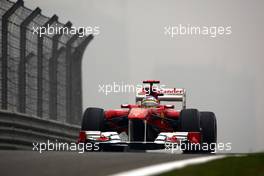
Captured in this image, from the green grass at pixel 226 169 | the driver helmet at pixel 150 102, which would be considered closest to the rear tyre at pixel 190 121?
the driver helmet at pixel 150 102

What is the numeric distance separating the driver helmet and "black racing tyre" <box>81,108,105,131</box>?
924mm

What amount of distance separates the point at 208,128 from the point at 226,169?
7.97 meters

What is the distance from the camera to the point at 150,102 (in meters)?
16.0

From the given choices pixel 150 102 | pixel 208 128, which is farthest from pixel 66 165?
pixel 150 102

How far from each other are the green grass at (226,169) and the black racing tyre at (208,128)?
669 centimetres

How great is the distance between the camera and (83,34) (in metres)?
17.1

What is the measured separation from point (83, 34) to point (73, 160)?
816cm

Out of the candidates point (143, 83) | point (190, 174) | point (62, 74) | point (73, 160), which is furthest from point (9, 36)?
point (190, 174)

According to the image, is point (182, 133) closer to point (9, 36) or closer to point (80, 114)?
point (80, 114)

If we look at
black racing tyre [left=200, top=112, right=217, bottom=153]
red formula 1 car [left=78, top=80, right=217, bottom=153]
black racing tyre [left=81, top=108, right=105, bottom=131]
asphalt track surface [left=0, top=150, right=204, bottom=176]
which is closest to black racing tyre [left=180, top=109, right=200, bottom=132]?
red formula 1 car [left=78, top=80, right=217, bottom=153]

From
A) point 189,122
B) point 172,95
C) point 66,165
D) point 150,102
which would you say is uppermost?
point 172,95

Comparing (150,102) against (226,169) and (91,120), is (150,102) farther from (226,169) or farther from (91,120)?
(226,169)

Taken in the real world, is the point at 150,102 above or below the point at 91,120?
above

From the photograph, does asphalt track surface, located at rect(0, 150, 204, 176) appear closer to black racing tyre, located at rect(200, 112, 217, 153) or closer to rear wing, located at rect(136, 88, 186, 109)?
black racing tyre, located at rect(200, 112, 217, 153)
